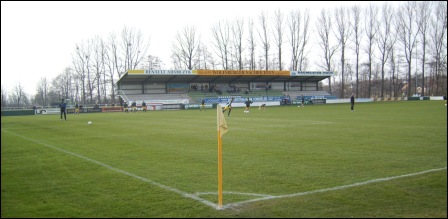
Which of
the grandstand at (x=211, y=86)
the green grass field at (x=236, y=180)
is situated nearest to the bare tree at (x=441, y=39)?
the green grass field at (x=236, y=180)

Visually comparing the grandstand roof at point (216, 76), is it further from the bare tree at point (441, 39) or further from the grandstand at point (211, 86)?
the bare tree at point (441, 39)

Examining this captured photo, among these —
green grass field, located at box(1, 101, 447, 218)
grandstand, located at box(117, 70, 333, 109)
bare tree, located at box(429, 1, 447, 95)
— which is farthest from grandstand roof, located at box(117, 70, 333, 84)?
bare tree, located at box(429, 1, 447, 95)

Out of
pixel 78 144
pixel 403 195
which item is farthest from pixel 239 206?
pixel 78 144

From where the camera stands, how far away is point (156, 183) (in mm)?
6645

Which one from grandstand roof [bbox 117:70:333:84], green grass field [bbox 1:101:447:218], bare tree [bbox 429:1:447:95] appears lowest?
green grass field [bbox 1:101:447:218]

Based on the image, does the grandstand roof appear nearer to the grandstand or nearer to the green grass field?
the grandstand

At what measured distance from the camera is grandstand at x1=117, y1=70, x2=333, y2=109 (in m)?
57.6

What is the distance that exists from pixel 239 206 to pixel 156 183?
217 cm

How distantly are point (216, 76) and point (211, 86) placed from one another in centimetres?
380

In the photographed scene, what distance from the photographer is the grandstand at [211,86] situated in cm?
5762

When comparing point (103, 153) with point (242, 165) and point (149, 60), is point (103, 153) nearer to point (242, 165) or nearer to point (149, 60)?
point (242, 165)

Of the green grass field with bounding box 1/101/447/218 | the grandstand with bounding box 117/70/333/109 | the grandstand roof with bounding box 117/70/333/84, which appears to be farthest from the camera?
the grandstand with bounding box 117/70/333/109

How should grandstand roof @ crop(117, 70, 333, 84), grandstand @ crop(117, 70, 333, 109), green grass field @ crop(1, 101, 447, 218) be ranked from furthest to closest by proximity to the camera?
grandstand @ crop(117, 70, 333, 109) < grandstand roof @ crop(117, 70, 333, 84) < green grass field @ crop(1, 101, 447, 218)

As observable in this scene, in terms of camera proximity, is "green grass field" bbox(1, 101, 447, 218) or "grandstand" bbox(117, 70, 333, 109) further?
"grandstand" bbox(117, 70, 333, 109)
